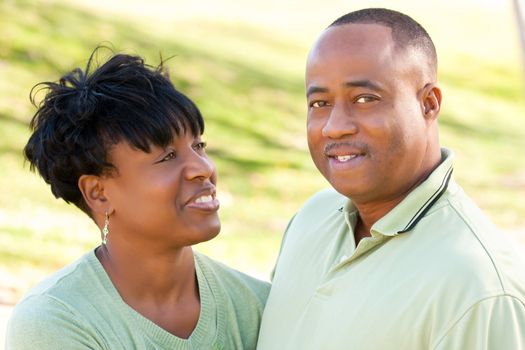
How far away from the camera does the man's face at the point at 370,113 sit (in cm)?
282

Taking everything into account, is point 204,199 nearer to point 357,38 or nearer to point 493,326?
point 357,38

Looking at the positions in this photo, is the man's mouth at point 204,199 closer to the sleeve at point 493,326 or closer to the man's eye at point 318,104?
the man's eye at point 318,104

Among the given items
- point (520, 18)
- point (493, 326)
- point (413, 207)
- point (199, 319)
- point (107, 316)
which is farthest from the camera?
point (520, 18)

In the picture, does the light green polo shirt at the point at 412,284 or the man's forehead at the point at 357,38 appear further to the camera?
the man's forehead at the point at 357,38

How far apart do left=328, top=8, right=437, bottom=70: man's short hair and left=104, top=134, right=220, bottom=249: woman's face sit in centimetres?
69

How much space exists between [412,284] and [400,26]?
0.82 m

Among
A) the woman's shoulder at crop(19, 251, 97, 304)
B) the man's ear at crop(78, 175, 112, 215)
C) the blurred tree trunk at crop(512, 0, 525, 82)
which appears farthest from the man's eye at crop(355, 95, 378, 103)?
the blurred tree trunk at crop(512, 0, 525, 82)

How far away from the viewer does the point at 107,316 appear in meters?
3.13

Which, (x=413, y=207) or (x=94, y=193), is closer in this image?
(x=413, y=207)

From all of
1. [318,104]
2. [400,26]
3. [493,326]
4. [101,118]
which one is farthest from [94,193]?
[493,326]

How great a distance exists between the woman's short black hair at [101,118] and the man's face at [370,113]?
1.91 ft

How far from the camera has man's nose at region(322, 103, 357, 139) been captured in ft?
9.33

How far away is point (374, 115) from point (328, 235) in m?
0.57

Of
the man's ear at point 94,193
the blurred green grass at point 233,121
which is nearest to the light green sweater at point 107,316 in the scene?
the man's ear at point 94,193
